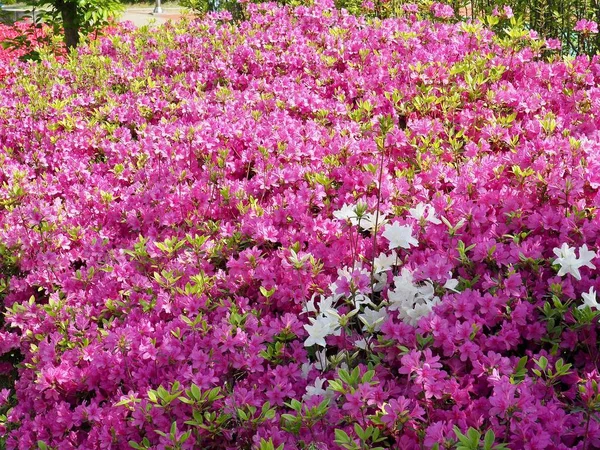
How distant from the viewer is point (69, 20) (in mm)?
8586

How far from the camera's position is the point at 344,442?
1826 mm

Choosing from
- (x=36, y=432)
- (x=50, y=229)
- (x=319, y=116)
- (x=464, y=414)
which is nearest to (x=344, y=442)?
(x=464, y=414)

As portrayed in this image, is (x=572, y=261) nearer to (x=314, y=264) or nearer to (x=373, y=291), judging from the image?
(x=373, y=291)

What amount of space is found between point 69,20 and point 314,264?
24.0ft

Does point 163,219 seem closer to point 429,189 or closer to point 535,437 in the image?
point 429,189

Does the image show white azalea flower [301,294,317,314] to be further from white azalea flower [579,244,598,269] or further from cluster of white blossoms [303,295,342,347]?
white azalea flower [579,244,598,269]

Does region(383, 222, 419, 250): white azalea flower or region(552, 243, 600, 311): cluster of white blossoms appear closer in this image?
region(552, 243, 600, 311): cluster of white blossoms

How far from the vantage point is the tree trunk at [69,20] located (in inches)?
332

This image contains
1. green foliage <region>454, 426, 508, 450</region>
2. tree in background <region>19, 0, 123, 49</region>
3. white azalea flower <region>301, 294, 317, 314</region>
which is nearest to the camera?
green foliage <region>454, 426, 508, 450</region>

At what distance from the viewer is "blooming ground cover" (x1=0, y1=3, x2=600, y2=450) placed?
6.72 feet

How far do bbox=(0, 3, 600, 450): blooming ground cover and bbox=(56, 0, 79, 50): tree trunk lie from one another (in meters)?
4.24

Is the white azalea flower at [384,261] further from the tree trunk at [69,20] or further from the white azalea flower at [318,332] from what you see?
the tree trunk at [69,20]

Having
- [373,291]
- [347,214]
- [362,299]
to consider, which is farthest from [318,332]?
[347,214]

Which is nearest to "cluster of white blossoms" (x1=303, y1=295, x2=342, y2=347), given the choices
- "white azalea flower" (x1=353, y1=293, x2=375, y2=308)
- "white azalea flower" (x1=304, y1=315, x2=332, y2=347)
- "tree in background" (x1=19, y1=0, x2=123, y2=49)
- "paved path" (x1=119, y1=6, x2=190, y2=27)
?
"white azalea flower" (x1=304, y1=315, x2=332, y2=347)
